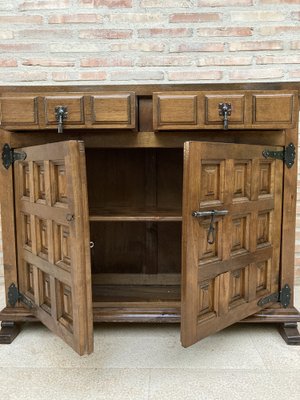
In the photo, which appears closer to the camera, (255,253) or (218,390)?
(218,390)

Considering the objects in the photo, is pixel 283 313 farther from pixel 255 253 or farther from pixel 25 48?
pixel 25 48

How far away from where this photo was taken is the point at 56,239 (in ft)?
4.41

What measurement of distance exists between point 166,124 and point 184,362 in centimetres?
94

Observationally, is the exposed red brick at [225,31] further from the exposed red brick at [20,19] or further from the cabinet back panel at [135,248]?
the cabinet back panel at [135,248]

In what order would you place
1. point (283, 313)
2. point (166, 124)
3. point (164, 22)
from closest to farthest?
1. point (166, 124)
2. point (283, 313)
3. point (164, 22)

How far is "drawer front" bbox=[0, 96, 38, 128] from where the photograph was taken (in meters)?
1.43

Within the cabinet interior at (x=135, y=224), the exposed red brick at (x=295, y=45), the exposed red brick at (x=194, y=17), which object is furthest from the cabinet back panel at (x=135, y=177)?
the exposed red brick at (x=295, y=45)

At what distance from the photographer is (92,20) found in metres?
2.12

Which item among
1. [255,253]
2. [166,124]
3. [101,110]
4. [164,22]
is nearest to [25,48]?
[164,22]

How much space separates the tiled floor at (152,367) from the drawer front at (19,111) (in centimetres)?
94

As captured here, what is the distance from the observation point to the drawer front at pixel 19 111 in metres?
1.43

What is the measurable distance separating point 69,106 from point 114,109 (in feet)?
0.58

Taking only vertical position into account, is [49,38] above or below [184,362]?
above

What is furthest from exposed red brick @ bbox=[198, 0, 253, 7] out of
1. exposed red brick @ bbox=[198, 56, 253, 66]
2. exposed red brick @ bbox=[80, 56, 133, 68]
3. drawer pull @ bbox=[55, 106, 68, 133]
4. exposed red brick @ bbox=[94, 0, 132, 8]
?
drawer pull @ bbox=[55, 106, 68, 133]
